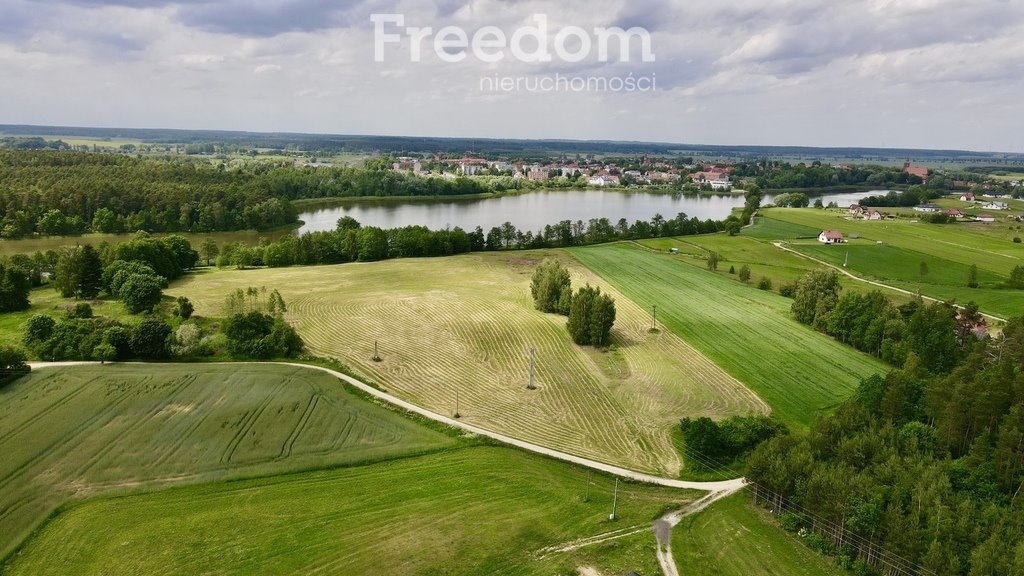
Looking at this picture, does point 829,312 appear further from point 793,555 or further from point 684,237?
point 684,237

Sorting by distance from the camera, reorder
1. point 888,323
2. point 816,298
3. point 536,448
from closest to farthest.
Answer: point 536,448
point 888,323
point 816,298

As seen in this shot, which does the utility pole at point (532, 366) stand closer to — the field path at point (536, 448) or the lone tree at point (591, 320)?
the lone tree at point (591, 320)

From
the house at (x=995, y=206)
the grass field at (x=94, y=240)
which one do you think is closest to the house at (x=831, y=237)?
the house at (x=995, y=206)

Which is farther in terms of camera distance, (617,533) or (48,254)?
(48,254)

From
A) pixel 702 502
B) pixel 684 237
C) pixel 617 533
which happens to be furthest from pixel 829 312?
pixel 684 237

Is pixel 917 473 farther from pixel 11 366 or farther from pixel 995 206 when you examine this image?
pixel 995 206

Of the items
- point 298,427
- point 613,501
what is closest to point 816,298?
point 613,501

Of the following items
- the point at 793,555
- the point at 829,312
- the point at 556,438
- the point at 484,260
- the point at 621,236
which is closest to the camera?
the point at 793,555

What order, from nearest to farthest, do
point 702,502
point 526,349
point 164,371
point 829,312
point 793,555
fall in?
point 793,555, point 702,502, point 164,371, point 526,349, point 829,312
